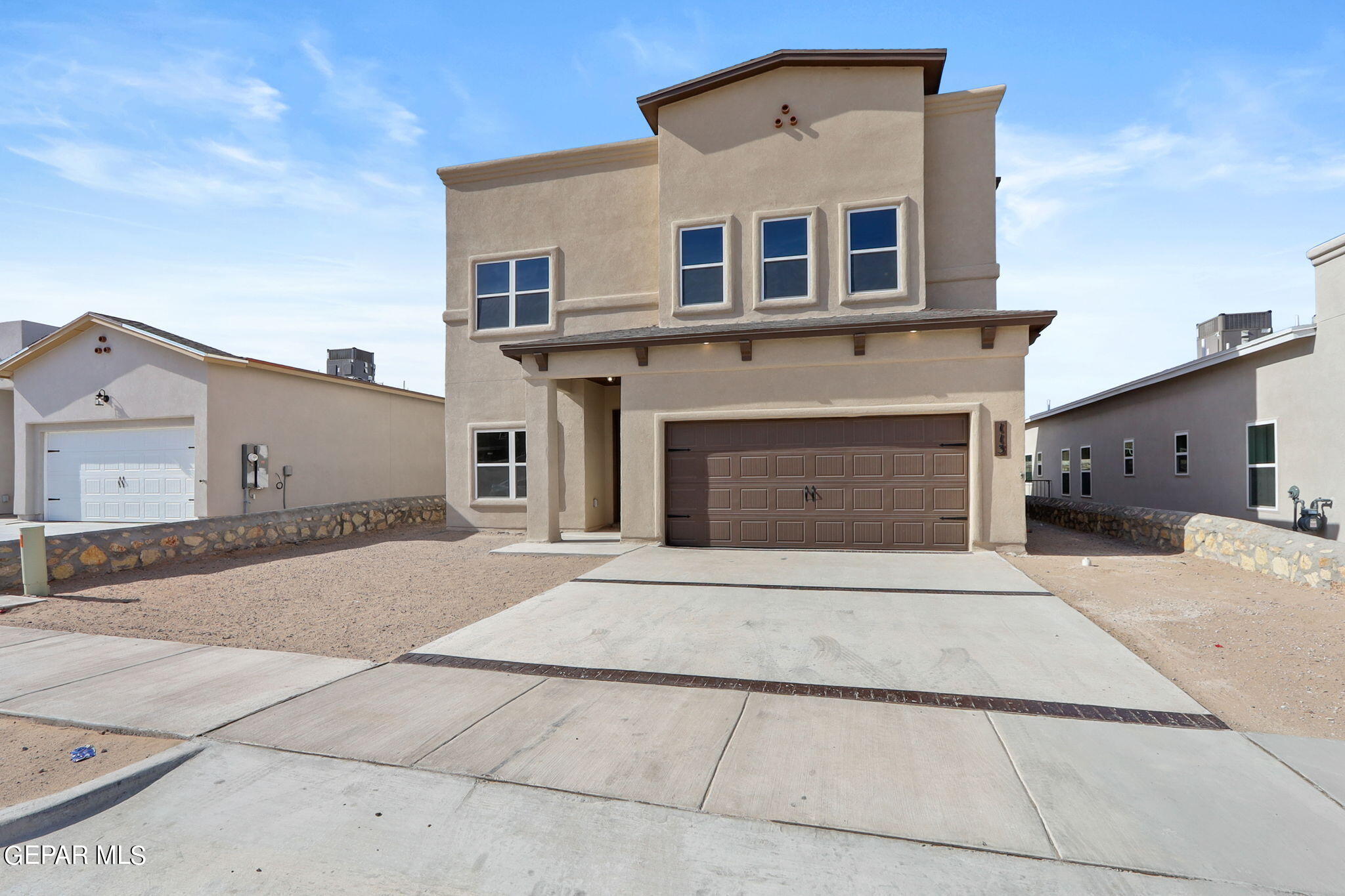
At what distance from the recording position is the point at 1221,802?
3.29 metres

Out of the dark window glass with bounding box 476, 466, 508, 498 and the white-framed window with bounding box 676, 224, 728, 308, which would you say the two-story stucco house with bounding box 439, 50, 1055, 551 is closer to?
the white-framed window with bounding box 676, 224, 728, 308

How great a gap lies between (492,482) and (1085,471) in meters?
18.8

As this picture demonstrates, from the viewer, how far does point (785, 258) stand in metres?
13.0

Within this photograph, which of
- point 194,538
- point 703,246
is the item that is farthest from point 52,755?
point 703,246

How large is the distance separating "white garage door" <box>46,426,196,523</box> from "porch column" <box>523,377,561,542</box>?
794 cm

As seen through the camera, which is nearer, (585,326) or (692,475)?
(692,475)

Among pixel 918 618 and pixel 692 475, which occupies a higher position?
pixel 692 475

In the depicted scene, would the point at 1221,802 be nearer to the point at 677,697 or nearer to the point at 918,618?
the point at 677,697

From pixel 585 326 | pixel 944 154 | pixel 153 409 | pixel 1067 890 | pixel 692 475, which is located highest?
pixel 944 154

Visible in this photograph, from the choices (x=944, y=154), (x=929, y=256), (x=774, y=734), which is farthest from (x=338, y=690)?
(x=944, y=154)

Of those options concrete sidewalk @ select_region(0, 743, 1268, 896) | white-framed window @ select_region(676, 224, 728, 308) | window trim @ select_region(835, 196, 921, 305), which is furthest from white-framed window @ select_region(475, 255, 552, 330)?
concrete sidewalk @ select_region(0, 743, 1268, 896)

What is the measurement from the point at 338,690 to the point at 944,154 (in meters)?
13.7

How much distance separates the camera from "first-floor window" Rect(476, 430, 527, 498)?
15.5 m

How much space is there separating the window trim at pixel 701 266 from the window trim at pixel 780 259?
1.50ft
